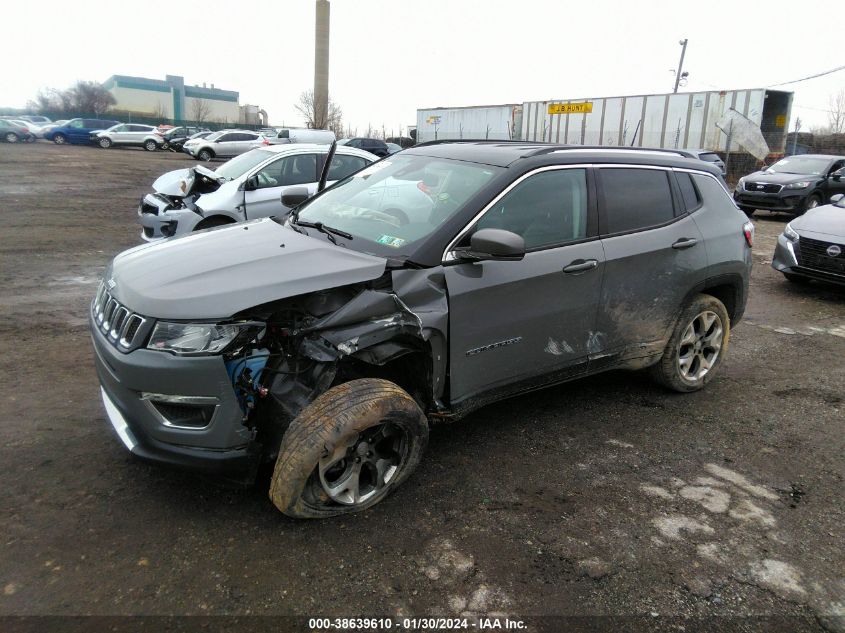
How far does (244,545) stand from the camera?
2816 millimetres

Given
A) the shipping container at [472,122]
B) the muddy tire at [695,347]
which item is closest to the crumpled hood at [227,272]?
the muddy tire at [695,347]

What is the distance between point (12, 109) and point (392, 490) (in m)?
92.6

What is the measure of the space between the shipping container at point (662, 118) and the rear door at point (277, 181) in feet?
56.0

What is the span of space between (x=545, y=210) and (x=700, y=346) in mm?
1956

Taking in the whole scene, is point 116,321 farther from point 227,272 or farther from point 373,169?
point 373,169

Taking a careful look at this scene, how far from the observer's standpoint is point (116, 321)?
2951mm

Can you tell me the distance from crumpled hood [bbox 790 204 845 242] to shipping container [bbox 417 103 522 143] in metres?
23.1

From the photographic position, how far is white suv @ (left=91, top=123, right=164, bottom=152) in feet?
125

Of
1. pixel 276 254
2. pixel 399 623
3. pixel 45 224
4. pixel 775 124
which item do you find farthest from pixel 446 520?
pixel 775 124

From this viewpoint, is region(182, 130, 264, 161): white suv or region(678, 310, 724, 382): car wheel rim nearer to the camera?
region(678, 310, 724, 382): car wheel rim

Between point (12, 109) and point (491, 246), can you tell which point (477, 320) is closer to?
point (491, 246)

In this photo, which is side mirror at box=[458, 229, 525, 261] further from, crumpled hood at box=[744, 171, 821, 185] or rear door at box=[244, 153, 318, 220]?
crumpled hood at box=[744, 171, 821, 185]

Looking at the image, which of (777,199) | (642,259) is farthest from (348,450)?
(777,199)

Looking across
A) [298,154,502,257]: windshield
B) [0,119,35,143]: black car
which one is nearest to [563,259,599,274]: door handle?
[298,154,502,257]: windshield
